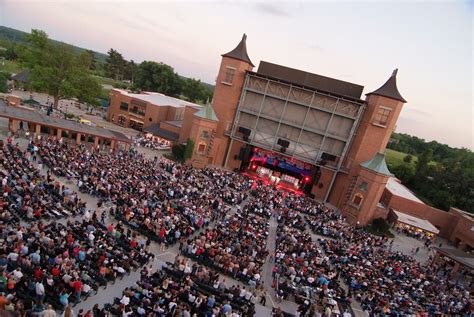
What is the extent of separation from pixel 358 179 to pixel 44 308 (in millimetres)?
34935

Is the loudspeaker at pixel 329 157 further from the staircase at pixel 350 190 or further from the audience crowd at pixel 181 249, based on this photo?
the audience crowd at pixel 181 249

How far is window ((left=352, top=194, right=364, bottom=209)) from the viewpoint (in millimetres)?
36938

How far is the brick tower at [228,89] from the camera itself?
139 feet

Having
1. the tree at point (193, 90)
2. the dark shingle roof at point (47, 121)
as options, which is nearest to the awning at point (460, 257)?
the dark shingle roof at point (47, 121)

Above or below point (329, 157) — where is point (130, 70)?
above

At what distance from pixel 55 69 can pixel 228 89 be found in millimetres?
26553

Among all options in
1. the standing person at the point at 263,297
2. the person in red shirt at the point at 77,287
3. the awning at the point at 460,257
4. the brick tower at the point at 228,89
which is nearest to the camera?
the person in red shirt at the point at 77,287

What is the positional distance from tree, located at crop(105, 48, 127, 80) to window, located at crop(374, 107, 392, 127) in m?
117

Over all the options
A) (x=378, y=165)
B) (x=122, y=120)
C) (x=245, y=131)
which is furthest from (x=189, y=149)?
(x=378, y=165)

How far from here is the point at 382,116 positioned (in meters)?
38.8

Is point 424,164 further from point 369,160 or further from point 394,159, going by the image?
point 394,159


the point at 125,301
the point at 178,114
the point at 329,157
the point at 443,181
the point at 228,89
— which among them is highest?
the point at 228,89

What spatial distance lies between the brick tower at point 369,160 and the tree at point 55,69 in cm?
4158

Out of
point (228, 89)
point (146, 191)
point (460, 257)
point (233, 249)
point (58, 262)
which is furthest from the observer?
point (228, 89)
